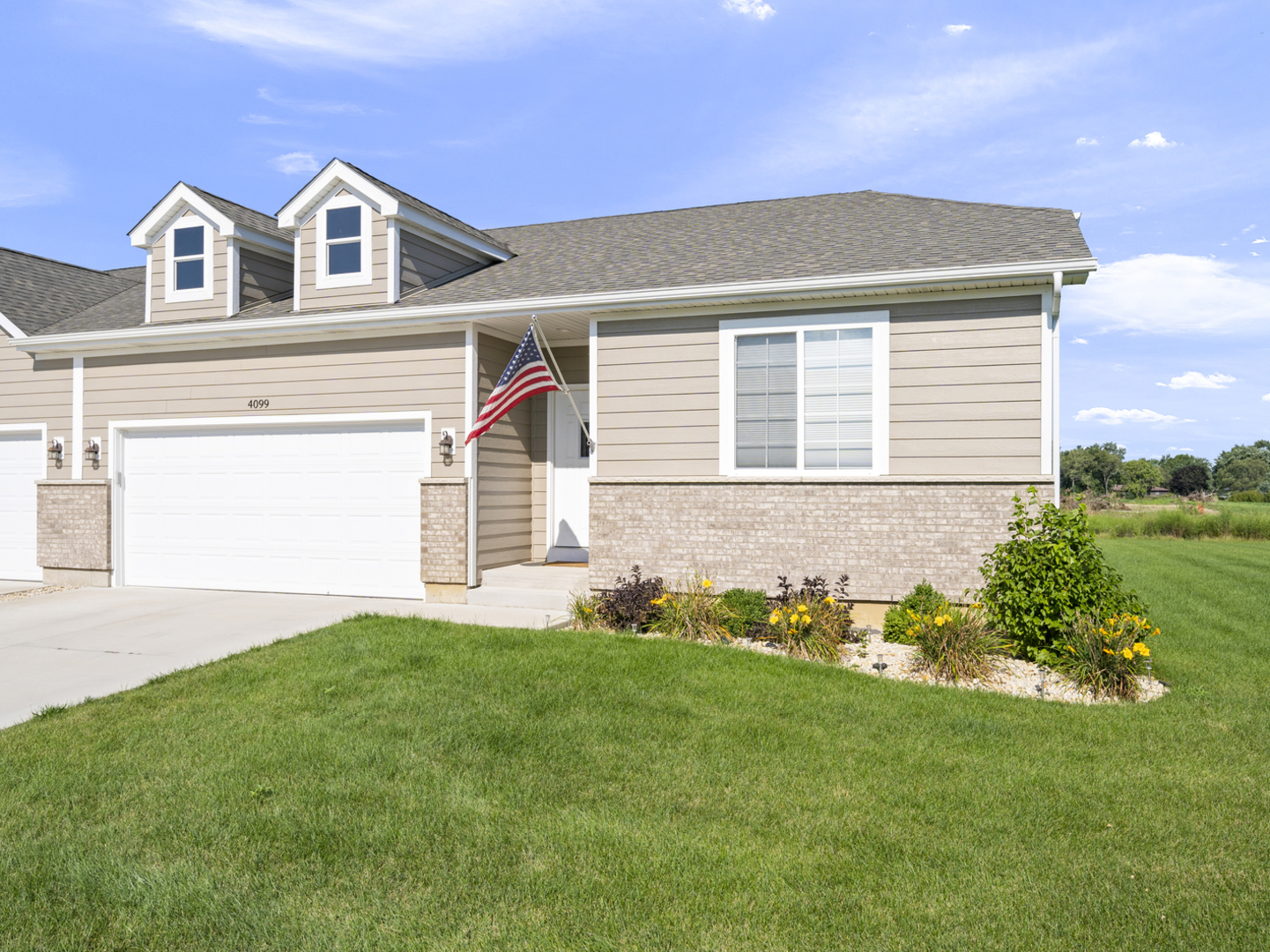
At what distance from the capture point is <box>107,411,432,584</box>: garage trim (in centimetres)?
1142

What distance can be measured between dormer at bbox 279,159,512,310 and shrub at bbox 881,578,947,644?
749cm

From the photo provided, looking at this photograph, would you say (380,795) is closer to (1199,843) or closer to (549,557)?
(1199,843)

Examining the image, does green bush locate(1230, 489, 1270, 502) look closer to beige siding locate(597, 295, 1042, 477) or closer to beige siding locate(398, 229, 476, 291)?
beige siding locate(597, 295, 1042, 477)

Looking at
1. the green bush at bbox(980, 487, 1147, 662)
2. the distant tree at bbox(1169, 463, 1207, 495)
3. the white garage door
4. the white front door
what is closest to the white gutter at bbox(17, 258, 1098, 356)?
the white garage door

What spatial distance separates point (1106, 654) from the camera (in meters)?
7.00

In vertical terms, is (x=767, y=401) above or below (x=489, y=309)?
below

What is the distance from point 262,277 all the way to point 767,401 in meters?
8.34

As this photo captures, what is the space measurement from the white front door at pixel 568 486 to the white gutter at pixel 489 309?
2.15m

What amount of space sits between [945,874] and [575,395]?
30.7 ft

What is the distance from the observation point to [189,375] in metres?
12.5

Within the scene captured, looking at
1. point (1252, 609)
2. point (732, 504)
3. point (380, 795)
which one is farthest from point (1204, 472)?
point (380, 795)

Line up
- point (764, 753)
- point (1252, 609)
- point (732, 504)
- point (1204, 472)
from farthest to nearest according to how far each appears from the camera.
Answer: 1. point (1204, 472)
2. point (1252, 609)
3. point (732, 504)
4. point (764, 753)

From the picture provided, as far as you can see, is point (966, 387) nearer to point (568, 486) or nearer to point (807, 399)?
point (807, 399)

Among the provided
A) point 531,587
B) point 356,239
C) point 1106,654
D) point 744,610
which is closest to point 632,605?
point 744,610
